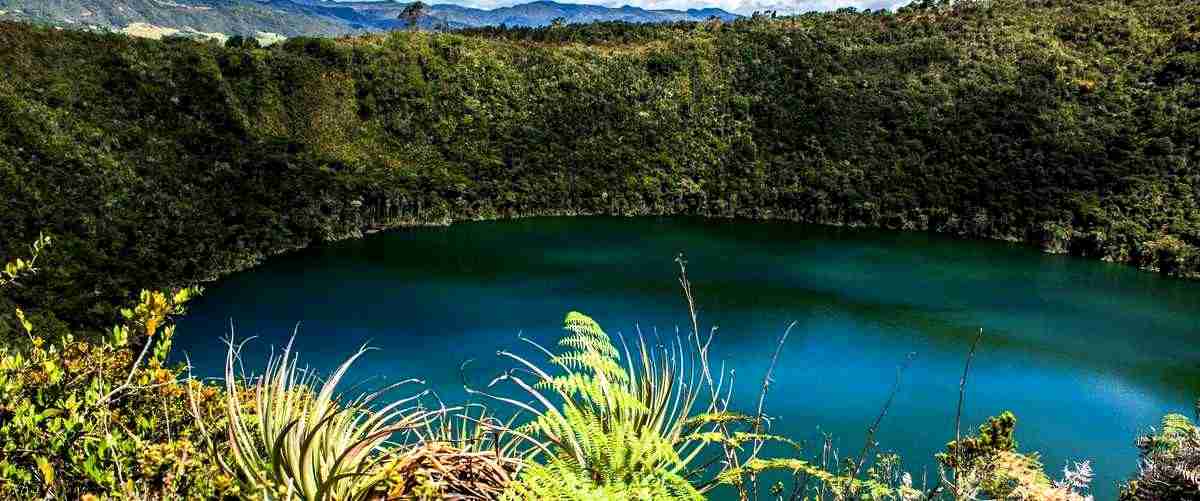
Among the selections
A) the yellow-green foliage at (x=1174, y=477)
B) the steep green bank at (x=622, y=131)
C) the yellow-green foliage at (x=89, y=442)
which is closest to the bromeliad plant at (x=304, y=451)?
the yellow-green foliage at (x=89, y=442)

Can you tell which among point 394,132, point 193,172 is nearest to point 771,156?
point 394,132

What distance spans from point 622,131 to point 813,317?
30.3 meters

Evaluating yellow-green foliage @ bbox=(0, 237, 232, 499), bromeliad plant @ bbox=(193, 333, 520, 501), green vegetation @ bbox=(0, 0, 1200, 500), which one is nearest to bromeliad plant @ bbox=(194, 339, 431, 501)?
bromeliad plant @ bbox=(193, 333, 520, 501)

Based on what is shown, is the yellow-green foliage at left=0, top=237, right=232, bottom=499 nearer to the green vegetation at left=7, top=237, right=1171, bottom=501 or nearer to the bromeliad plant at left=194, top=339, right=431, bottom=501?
→ the green vegetation at left=7, top=237, right=1171, bottom=501

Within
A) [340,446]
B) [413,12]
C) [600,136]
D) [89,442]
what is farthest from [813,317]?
[413,12]

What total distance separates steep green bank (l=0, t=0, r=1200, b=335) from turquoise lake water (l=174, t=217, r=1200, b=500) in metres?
3.54

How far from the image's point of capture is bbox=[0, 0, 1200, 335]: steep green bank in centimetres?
3878

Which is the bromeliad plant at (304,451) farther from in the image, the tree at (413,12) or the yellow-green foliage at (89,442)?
the tree at (413,12)

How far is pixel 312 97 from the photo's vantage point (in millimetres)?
53094

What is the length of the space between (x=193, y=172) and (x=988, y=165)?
50.1m

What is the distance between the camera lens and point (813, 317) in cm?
3469

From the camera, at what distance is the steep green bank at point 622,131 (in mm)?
38781

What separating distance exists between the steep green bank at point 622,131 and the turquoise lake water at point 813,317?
3545 millimetres

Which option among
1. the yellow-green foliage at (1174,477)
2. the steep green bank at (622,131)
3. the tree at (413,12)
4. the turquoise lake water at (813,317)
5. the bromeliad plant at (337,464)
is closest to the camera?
the bromeliad plant at (337,464)
